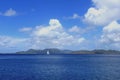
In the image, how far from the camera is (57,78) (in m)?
67.5

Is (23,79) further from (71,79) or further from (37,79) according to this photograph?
(71,79)

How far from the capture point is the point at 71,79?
65.7 m

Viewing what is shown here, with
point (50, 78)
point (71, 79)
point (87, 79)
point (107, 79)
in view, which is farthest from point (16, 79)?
point (107, 79)

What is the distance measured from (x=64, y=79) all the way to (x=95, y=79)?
871 centimetres

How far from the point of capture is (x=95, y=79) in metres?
65.6

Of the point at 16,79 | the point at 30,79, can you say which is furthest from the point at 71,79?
the point at 16,79

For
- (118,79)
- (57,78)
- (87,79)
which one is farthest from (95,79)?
(57,78)

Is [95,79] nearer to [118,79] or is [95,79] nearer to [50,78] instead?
[118,79]

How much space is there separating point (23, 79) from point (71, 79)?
44.0 ft

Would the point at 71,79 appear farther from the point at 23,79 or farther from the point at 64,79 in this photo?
the point at 23,79

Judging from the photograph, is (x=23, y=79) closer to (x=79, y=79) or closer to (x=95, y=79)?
(x=79, y=79)

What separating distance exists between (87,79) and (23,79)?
17.9 metres

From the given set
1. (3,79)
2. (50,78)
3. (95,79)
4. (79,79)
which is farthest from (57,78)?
(3,79)

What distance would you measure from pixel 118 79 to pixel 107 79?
9.80 feet
